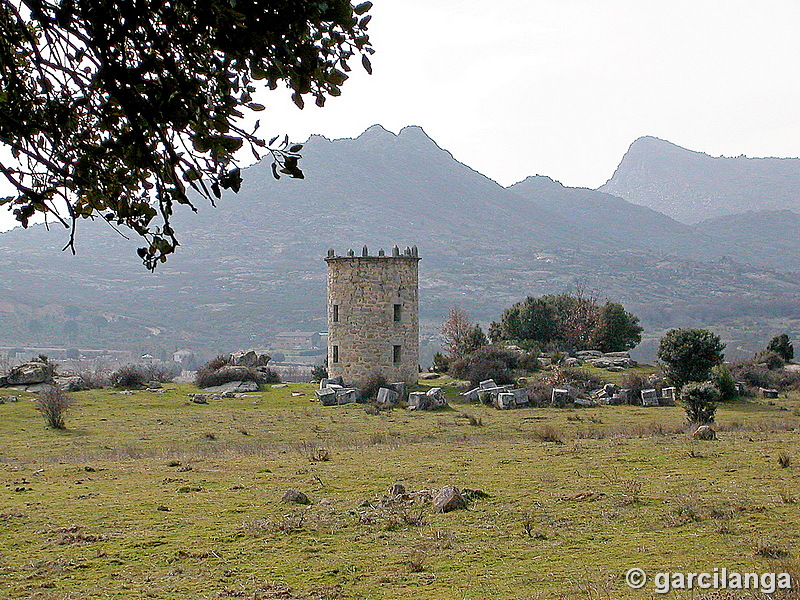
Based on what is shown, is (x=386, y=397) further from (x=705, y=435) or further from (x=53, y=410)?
(x=705, y=435)

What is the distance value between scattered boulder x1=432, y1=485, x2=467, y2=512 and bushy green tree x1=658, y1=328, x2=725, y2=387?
19485 mm

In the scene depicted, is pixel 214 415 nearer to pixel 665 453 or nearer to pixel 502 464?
pixel 502 464

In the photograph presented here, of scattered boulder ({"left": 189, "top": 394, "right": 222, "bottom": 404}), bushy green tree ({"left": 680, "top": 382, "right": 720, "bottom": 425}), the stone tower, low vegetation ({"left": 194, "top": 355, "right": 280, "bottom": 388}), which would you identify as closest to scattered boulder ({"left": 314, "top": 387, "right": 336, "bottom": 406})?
the stone tower

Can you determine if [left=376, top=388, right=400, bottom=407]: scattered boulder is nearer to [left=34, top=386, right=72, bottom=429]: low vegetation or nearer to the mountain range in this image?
[left=34, top=386, right=72, bottom=429]: low vegetation

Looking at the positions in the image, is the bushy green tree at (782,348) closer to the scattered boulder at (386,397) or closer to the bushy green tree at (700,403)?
the bushy green tree at (700,403)

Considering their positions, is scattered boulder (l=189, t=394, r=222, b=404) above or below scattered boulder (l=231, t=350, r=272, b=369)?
below

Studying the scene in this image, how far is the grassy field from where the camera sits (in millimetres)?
7301

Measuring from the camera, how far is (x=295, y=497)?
35.8ft

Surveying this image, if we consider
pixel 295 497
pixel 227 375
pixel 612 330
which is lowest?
pixel 295 497

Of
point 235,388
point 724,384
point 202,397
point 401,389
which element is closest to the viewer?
point 724,384

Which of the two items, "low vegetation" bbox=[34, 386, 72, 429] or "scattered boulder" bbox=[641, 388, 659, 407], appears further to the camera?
"scattered boulder" bbox=[641, 388, 659, 407]

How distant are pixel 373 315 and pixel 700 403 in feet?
45.3

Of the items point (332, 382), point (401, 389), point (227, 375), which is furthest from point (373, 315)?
point (227, 375)

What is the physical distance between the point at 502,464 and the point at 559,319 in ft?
98.0
